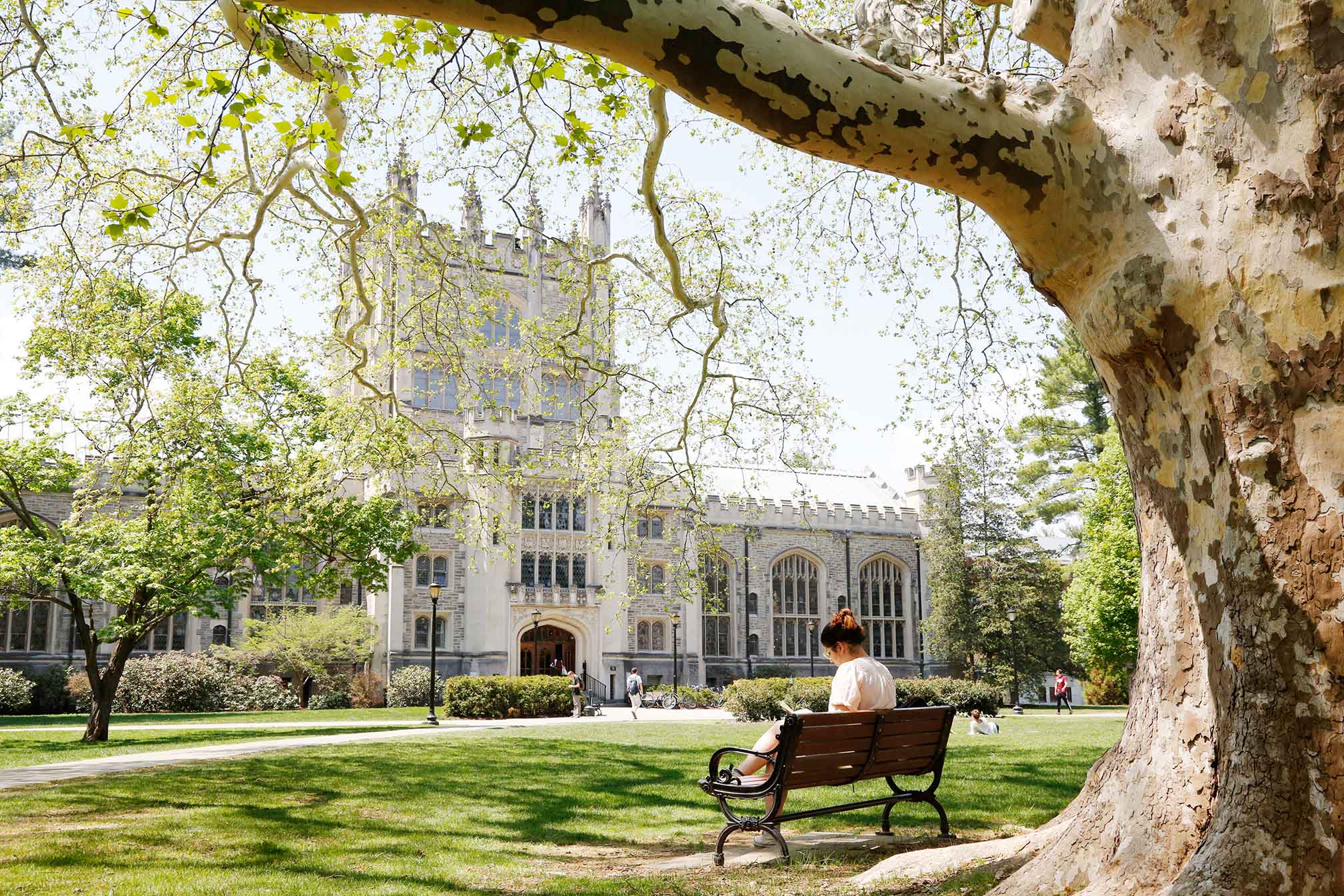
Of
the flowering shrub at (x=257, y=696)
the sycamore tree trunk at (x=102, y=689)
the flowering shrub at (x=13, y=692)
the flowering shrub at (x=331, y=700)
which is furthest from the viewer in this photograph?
the flowering shrub at (x=331, y=700)

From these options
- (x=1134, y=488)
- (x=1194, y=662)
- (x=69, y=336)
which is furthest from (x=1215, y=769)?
(x=69, y=336)

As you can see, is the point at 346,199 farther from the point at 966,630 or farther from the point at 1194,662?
the point at 966,630

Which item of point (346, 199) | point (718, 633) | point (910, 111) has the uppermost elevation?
point (346, 199)

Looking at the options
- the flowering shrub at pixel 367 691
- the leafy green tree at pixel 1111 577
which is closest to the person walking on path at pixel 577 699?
the flowering shrub at pixel 367 691

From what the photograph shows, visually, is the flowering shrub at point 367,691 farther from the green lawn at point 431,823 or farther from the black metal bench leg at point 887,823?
the black metal bench leg at point 887,823

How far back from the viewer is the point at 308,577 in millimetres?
17750

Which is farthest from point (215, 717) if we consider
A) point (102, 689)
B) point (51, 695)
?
point (51, 695)

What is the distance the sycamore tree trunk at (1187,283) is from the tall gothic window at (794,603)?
124 feet

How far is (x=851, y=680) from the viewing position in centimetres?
587

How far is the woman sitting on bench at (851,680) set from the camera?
5.81 m

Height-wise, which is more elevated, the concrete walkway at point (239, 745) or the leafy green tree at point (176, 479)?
the leafy green tree at point (176, 479)

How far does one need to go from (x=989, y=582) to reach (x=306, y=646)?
2428 centimetres

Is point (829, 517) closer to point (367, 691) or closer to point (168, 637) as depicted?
point (367, 691)

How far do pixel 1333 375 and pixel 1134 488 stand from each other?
3.37 ft
